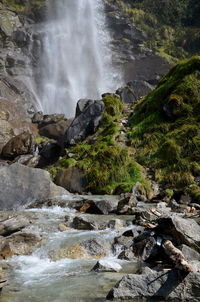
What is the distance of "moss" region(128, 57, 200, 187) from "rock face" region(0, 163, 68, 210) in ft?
15.9


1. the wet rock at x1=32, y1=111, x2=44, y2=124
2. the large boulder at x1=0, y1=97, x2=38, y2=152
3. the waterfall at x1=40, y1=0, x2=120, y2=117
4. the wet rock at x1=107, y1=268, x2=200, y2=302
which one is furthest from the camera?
the waterfall at x1=40, y1=0, x2=120, y2=117

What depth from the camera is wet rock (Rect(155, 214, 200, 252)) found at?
662 cm

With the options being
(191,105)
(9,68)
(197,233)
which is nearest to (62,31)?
(9,68)

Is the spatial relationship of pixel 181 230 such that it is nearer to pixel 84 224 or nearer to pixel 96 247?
pixel 96 247

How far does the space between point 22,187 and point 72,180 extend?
3.28 metres

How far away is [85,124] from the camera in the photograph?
21.5m

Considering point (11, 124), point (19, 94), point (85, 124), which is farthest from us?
point (19, 94)

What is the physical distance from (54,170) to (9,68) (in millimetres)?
32807

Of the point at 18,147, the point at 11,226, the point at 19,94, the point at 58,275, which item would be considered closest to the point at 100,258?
the point at 58,275

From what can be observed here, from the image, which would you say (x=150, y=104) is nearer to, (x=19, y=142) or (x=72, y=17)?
(x=19, y=142)

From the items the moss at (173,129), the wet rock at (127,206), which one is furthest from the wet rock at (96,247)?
the moss at (173,129)

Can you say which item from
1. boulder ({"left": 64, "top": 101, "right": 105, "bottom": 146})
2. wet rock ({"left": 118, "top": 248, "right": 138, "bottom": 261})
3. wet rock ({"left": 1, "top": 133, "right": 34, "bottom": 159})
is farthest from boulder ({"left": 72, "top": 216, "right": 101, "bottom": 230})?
wet rock ({"left": 1, "top": 133, "right": 34, "bottom": 159})

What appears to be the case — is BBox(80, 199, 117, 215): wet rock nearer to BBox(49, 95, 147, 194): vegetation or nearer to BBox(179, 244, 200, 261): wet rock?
BBox(49, 95, 147, 194): vegetation

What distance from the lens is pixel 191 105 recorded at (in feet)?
61.2
